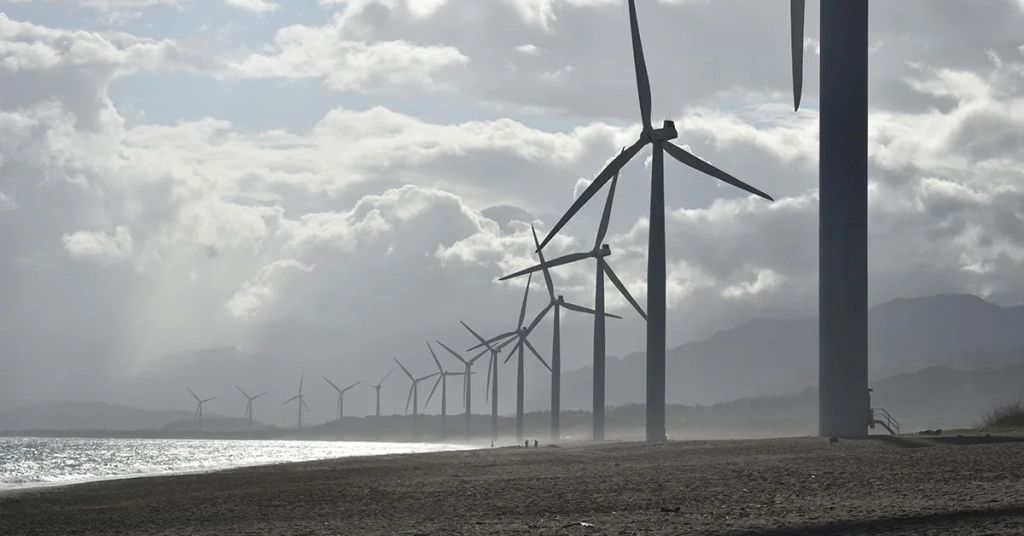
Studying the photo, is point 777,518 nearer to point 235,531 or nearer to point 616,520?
point 616,520

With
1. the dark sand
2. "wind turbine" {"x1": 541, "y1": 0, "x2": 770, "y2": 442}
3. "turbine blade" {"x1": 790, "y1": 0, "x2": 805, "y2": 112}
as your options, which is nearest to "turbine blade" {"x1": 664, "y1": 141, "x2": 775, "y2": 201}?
"wind turbine" {"x1": 541, "y1": 0, "x2": 770, "y2": 442}

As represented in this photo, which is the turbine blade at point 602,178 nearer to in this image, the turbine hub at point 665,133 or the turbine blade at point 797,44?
the turbine hub at point 665,133

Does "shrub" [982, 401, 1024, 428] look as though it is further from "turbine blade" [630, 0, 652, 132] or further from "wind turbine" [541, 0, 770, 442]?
"turbine blade" [630, 0, 652, 132]

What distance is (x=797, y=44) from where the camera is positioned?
41406mm

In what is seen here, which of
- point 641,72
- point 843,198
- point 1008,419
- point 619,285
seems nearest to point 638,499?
point 843,198

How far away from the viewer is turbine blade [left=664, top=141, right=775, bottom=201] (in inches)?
2122

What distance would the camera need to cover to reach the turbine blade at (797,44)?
134ft

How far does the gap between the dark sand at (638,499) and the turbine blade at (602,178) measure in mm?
23073

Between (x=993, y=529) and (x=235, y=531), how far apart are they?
39.7ft

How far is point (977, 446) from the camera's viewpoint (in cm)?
2598

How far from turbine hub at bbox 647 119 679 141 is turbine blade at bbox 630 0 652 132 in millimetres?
639

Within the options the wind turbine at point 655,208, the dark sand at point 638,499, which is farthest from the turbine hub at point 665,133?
the dark sand at point 638,499

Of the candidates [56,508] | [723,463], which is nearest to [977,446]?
[723,463]

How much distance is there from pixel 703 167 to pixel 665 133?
2772 mm
